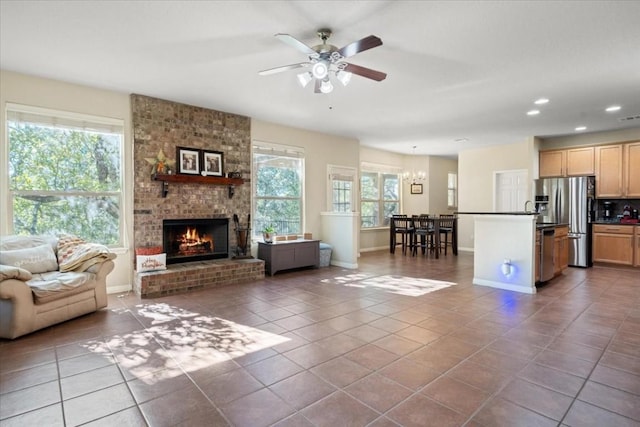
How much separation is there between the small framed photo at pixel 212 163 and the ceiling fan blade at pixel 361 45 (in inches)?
130

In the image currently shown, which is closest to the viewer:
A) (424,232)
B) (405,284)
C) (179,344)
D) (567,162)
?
(179,344)

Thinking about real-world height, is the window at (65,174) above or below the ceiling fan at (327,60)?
below

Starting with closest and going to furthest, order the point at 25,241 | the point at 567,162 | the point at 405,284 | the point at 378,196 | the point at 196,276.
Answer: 1. the point at 25,241
2. the point at 196,276
3. the point at 405,284
4. the point at 567,162
5. the point at 378,196

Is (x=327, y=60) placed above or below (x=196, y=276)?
above

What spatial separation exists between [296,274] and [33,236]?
3630mm

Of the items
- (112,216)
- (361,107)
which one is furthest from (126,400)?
(361,107)

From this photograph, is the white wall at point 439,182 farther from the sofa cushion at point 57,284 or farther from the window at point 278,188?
the sofa cushion at point 57,284

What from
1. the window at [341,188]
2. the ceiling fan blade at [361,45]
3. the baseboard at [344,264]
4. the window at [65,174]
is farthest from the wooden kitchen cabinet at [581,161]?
the window at [65,174]

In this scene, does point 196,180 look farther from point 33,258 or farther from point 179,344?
point 179,344

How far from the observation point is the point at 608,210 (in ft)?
22.7

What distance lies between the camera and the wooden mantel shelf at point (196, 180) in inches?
194

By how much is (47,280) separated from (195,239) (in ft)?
7.44

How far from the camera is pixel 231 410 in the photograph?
1961 mm

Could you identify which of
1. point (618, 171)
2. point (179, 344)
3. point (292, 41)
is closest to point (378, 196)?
→ point (618, 171)
